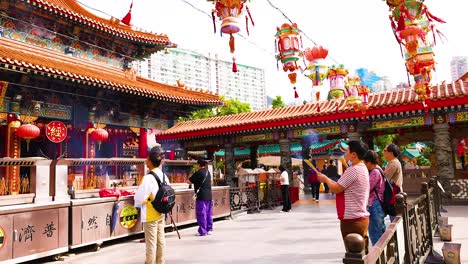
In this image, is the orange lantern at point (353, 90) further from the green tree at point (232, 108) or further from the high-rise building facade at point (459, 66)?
the green tree at point (232, 108)

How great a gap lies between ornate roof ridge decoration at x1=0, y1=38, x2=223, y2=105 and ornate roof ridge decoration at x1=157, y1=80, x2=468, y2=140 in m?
3.19

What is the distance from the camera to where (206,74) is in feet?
289

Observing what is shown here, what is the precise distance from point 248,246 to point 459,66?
2729cm

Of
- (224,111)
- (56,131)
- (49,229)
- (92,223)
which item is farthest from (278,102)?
(49,229)

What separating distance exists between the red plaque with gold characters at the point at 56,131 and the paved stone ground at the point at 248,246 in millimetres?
4606

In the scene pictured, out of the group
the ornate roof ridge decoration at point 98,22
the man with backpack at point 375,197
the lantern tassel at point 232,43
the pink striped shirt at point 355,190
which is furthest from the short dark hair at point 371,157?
the ornate roof ridge decoration at point 98,22

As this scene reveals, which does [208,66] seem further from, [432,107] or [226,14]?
[226,14]

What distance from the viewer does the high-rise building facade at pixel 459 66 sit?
2578 centimetres

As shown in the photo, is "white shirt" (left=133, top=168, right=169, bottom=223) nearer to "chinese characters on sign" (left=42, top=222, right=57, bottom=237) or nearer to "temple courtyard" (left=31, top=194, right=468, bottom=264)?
"temple courtyard" (left=31, top=194, right=468, bottom=264)

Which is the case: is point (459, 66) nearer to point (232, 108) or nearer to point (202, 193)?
point (232, 108)

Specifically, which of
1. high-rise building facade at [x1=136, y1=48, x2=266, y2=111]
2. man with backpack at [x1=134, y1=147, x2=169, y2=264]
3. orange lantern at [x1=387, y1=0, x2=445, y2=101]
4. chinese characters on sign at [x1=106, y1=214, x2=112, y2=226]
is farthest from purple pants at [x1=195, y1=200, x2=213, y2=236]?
high-rise building facade at [x1=136, y1=48, x2=266, y2=111]

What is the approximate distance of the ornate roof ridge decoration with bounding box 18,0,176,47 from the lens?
35.0 feet

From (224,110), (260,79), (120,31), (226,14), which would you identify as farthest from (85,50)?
(260,79)

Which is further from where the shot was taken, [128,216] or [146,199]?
[128,216]
